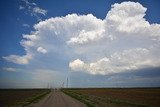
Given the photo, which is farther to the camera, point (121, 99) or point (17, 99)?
point (17, 99)

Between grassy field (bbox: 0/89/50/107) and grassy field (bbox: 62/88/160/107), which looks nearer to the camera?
grassy field (bbox: 62/88/160/107)

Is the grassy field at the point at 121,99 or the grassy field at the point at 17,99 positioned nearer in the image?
the grassy field at the point at 121,99

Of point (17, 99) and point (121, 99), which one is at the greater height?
point (17, 99)
